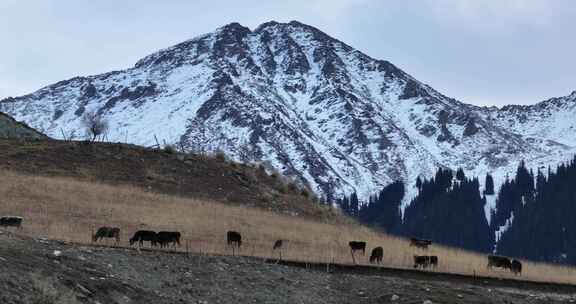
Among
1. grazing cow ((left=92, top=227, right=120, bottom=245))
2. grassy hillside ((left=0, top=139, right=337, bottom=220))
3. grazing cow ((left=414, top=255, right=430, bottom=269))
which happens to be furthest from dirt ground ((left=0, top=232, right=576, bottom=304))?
grassy hillside ((left=0, top=139, right=337, bottom=220))

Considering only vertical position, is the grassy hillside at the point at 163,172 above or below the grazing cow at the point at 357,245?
above

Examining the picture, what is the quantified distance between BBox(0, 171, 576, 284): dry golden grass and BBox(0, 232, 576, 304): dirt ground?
184 inches

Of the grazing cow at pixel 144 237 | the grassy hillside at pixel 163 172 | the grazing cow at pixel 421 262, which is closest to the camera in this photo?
the grazing cow at pixel 144 237

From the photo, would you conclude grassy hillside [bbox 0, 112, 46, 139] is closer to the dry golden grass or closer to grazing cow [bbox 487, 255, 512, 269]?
the dry golden grass

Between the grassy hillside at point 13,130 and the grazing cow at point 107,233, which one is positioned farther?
the grassy hillside at point 13,130

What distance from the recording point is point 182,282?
24.2m

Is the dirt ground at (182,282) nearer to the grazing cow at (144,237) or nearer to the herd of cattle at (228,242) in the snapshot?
the herd of cattle at (228,242)

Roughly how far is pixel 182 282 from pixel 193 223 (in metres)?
17.4

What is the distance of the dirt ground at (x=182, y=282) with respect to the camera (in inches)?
784

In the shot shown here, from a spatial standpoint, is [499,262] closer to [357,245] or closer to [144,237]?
[357,245]

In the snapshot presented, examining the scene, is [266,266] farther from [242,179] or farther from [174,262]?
[242,179]

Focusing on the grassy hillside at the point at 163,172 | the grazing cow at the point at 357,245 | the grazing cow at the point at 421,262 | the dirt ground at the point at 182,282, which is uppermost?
the grassy hillside at the point at 163,172

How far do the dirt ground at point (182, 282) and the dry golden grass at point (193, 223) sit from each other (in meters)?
4.68

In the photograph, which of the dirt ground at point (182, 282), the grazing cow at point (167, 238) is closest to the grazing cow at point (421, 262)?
the dirt ground at point (182, 282)
